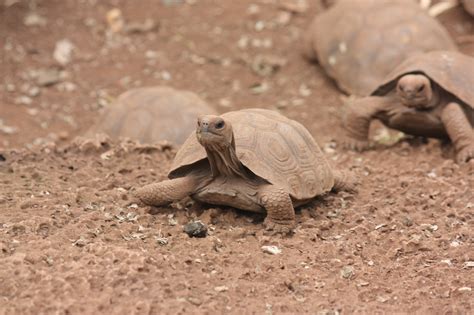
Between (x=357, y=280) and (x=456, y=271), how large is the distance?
482mm

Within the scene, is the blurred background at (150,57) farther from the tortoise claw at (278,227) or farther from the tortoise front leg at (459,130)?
the tortoise claw at (278,227)

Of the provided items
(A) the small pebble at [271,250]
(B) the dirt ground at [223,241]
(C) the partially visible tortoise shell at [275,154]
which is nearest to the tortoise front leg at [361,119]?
(B) the dirt ground at [223,241]

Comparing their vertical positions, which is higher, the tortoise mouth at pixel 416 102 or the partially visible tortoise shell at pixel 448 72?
the partially visible tortoise shell at pixel 448 72

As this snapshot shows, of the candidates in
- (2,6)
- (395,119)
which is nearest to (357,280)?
(395,119)

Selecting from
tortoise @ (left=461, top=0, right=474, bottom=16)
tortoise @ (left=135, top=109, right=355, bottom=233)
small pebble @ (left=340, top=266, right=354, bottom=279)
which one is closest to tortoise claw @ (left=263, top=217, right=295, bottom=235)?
tortoise @ (left=135, top=109, right=355, bottom=233)

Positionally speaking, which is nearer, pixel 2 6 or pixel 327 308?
pixel 327 308

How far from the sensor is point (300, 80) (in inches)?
358

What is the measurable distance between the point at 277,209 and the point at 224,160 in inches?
14.8

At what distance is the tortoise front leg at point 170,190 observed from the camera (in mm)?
4328

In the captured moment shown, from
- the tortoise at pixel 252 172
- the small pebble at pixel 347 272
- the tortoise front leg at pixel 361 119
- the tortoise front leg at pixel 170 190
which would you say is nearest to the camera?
the small pebble at pixel 347 272

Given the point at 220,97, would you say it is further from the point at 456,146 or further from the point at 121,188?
the point at 121,188

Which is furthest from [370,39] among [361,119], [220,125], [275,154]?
[220,125]

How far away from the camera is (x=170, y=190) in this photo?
171 inches

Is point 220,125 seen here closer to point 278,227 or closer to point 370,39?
point 278,227
